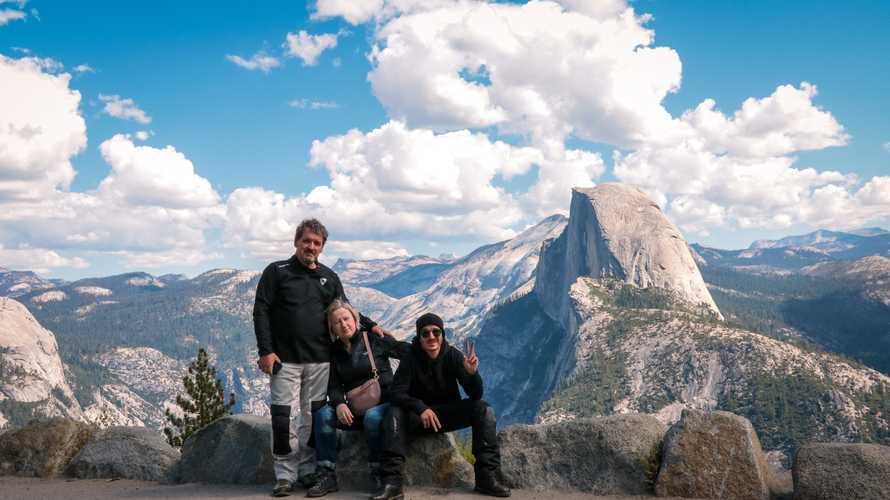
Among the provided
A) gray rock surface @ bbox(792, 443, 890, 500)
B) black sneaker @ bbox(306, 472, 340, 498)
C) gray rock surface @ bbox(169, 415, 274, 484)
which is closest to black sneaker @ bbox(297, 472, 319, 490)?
black sneaker @ bbox(306, 472, 340, 498)

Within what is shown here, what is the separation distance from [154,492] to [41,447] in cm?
404

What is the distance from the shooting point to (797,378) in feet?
462

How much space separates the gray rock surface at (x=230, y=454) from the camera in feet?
32.6

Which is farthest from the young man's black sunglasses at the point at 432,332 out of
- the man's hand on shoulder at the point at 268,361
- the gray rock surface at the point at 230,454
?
the gray rock surface at the point at 230,454

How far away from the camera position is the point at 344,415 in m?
8.25

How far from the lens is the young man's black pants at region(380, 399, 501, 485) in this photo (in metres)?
8.12

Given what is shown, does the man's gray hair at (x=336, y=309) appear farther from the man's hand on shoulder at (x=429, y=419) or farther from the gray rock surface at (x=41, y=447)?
the gray rock surface at (x=41, y=447)

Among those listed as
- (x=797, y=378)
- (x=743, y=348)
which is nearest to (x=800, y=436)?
(x=797, y=378)

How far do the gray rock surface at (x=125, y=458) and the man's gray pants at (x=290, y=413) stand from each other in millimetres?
3763

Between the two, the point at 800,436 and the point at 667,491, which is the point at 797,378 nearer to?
the point at 800,436

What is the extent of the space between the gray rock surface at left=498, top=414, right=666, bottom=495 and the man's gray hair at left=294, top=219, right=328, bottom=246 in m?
4.29

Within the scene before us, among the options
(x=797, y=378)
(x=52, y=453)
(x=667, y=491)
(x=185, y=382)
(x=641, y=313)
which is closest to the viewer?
(x=667, y=491)

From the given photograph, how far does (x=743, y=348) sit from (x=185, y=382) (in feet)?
524

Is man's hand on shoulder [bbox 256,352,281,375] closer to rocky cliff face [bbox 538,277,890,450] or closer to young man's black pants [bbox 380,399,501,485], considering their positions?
young man's black pants [bbox 380,399,501,485]
